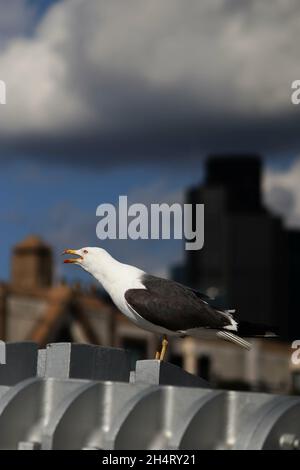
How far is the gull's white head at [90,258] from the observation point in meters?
13.7

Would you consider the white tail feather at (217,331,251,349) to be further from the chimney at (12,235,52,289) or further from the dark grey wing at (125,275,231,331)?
the chimney at (12,235,52,289)

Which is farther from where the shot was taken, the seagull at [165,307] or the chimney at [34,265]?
the chimney at [34,265]

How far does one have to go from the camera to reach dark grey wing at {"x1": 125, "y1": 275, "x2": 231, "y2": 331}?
523 inches

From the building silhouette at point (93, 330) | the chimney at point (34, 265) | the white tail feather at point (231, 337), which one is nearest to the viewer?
the white tail feather at point (231, 337)

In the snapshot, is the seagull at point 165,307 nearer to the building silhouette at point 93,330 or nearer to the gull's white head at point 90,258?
the gull's white head at point 90,258

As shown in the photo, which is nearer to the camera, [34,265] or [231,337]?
[231,337]

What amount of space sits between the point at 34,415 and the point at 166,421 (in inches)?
50.9

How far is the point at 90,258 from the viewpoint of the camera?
45.2ft

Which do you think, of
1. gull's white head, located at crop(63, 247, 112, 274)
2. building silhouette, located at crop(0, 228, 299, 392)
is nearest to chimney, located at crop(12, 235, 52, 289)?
building silhouette, located at crop(0, 228, 299, 392)

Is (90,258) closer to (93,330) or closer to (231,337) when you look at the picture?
(231,337)

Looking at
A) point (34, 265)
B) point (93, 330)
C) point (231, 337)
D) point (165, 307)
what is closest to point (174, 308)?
point (165, 307)

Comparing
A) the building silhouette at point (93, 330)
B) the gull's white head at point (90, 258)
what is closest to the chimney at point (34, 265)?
the building silhouette at point (93, 330)

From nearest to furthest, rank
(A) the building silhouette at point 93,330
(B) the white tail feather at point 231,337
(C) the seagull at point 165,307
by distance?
(B) the white tail feather at point 231,337
(C) the seagull at point 165,307
(A) the building silhouette at point 93,330

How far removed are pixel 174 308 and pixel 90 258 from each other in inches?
44.6
